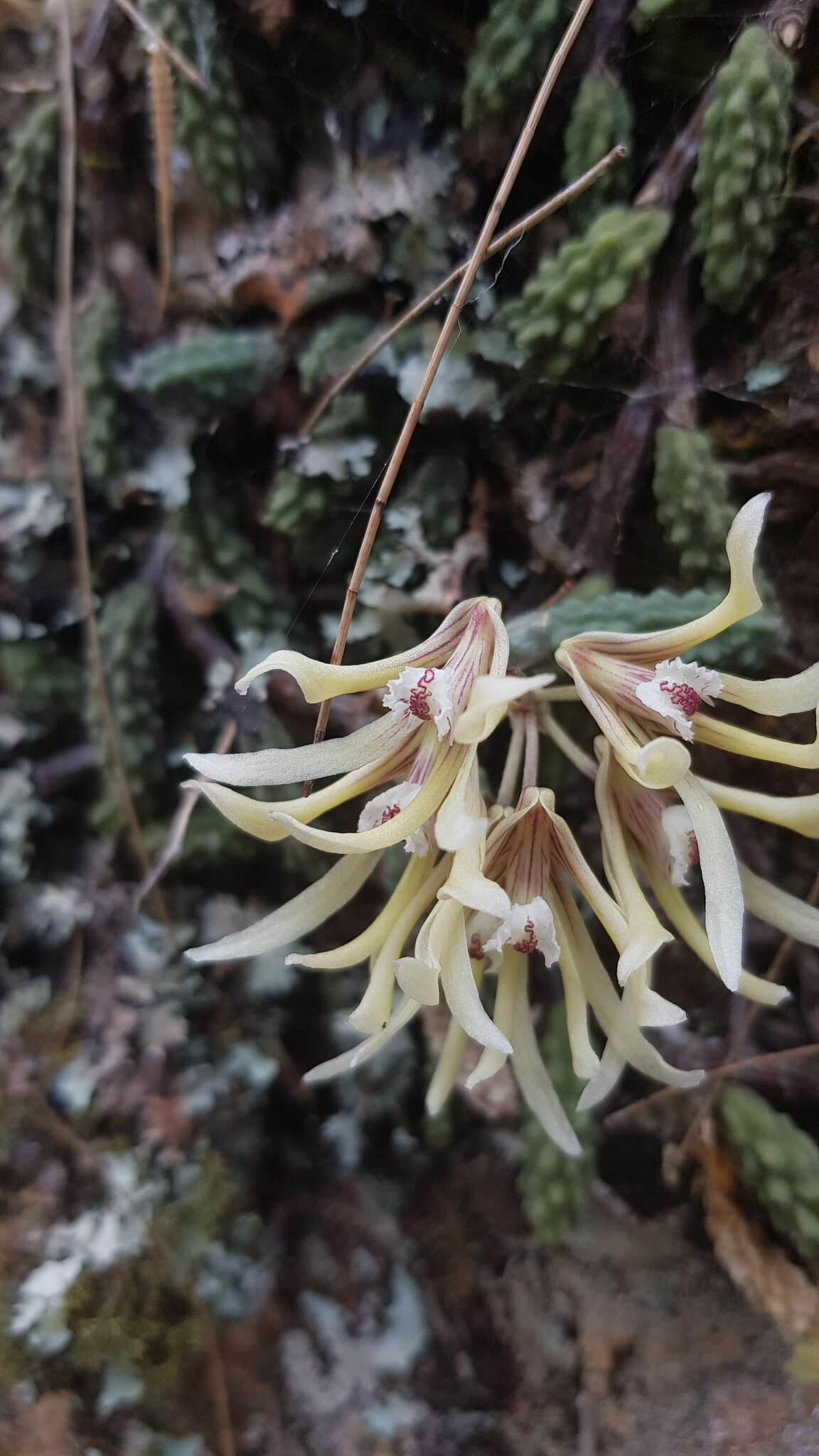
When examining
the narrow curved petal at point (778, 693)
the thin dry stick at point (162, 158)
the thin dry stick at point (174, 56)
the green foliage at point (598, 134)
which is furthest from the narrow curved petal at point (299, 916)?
the thin dry stick at point (174, 56)

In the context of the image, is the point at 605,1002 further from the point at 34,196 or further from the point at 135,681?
the point at 34,196

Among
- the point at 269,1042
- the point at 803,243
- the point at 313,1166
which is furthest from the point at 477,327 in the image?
the point at 313,1166

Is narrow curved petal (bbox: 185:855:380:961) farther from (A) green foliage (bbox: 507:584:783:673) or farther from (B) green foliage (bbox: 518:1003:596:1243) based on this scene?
(B) green foliage (bbox: 518:1003:596:1243)

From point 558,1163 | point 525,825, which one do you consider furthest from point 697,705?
point 558,1163

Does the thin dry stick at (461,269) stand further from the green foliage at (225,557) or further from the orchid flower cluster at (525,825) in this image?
the orchid flower cluster at (525,825)

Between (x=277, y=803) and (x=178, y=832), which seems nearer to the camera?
(x=277, y=803)

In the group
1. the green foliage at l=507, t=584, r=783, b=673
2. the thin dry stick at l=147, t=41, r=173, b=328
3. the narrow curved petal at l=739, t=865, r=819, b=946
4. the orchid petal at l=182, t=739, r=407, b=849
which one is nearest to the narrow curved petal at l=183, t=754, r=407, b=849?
the orchid petal at l=182, t=739, r=407, b=849
